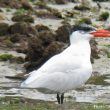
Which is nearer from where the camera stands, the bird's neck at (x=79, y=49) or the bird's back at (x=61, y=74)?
the bird's back at (x=61, y=74)

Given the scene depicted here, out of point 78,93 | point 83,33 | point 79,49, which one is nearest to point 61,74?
point 79,49

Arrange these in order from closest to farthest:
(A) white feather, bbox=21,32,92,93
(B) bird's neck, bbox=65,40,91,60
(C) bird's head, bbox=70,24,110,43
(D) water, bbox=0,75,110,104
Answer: (A) white feather, bbox=21,32,92,93, (B) bird's neck, bbox=65,40,91,60, (C) bird's head, bbox=70,24,110,43, (D) water, bbox=0,75,110,104

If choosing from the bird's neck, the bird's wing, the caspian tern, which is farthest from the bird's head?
the bird's wing

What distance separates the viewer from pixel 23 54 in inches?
1008

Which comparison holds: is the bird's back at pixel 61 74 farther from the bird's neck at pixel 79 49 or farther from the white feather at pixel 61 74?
the bird's neck at pixel 79 49

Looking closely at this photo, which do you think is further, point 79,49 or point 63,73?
point 79,49

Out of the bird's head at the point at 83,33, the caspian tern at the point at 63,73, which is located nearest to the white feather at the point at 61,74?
the caspian tern at the point at 63,73

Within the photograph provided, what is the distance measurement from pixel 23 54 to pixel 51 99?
8117mm

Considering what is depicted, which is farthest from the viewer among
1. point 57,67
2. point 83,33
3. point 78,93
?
point 78,93

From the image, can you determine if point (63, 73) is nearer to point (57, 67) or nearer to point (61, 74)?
point (61, 74)

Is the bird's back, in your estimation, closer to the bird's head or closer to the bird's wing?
the bird's wing

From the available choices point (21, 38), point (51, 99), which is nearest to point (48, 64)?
point (51, 99)

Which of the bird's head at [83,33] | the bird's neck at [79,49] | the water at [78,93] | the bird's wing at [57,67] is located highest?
the bird's head at [83,33]

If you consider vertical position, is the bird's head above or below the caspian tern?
above
